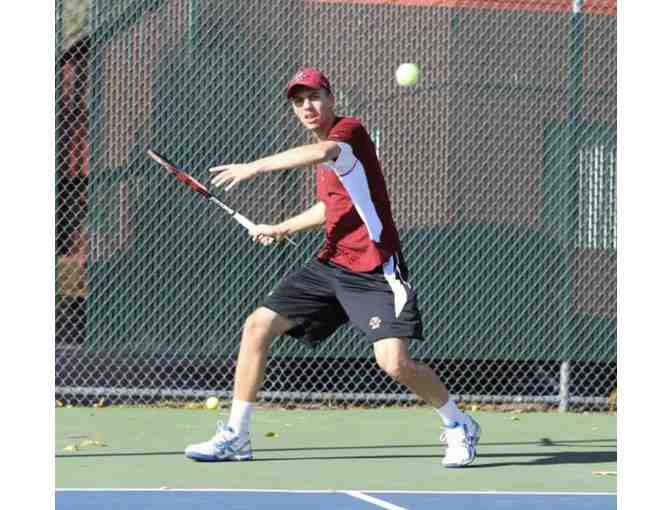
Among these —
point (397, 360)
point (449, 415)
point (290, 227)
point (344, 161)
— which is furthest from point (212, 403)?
point (344, 161)

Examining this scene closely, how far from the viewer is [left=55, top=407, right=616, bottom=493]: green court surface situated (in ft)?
20.4

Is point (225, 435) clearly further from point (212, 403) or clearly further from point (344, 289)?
point (212, 403)

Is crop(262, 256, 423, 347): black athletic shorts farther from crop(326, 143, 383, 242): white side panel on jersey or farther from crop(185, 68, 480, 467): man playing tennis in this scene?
crop(326, 143, 383, 242): white side panel on jersey

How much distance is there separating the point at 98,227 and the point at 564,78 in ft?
9.99

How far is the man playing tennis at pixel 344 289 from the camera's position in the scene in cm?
647

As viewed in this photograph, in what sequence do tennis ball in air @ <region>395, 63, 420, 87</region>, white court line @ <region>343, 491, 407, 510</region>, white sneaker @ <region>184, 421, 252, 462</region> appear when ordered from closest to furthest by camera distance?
1. white court line @ <region>343, 491, 407, 510</region>
2. white sneaker @ <region>184, 421, 252, 462</region>
3. tennis ball in air @ <region>395, 63, 420, 87</region>

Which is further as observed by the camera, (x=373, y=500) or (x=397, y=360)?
(x=397, y=360)

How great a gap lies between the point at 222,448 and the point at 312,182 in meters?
2.92

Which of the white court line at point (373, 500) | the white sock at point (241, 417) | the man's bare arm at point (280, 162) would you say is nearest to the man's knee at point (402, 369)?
the white sock at point (241, 417)

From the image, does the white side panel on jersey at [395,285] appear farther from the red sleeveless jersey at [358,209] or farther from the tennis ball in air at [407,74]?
the tennis ball in air at [407,74]

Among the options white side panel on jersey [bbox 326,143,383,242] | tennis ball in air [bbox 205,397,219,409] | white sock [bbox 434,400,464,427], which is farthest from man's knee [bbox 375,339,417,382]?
tennis ball in air [bbox 205,397,219,409]

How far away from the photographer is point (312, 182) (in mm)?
9273

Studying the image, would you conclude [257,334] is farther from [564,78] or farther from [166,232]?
[564,78]

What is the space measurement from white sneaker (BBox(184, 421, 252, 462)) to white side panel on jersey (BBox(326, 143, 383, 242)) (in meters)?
1.10
